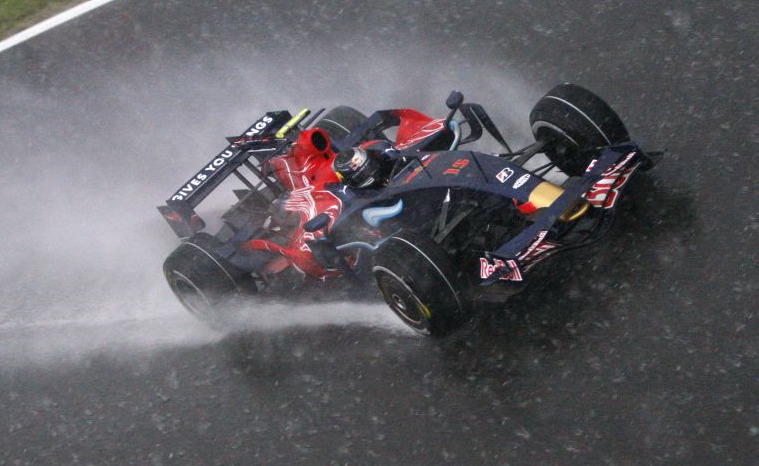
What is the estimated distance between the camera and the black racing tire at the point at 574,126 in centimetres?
682

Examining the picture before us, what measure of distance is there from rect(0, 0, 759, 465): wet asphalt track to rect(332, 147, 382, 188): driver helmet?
1.05 metres

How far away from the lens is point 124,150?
35.0 feet

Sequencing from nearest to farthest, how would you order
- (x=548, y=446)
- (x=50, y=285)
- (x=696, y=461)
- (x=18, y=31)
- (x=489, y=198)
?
1. (x=696, y=461)
2. (x=548, y=446)
3. (x=489, y=198)
4. (x=50, y=285)
5. (x=18, y=31)

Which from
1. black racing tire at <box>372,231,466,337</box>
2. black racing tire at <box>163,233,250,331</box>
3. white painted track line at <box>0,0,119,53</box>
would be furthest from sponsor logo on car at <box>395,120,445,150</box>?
white painted track line at <box>0,0,119,53</box>

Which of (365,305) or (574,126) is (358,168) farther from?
(574,126)

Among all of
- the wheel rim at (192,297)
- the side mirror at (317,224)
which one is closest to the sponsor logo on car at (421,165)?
the side mirror at (317,224)

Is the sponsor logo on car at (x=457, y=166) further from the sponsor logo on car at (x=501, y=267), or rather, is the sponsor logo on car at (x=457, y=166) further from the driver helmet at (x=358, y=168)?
the sponsor logo on car at (x=501, y=267)

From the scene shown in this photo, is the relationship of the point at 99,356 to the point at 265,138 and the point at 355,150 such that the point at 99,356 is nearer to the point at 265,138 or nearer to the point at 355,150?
the point at 265,138

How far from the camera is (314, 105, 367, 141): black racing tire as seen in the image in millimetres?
8508

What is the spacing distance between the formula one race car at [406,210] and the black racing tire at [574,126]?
0.01m

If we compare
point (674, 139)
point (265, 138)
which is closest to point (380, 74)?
point (265, 138)

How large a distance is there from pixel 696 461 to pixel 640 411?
0.48 meters

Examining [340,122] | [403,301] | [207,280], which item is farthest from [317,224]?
[340,122]

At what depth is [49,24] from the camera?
12.4m
